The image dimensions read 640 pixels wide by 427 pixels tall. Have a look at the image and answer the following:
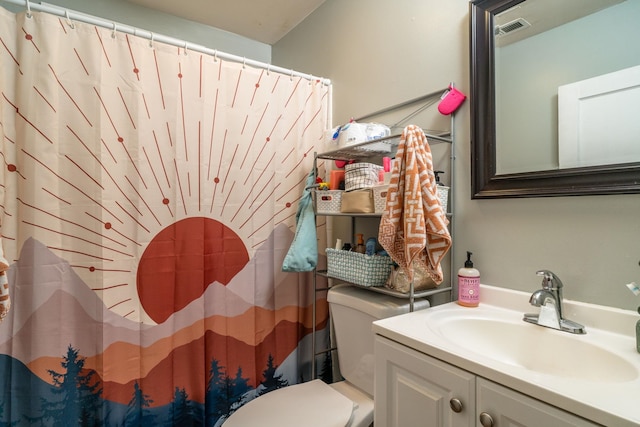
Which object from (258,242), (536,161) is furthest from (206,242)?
(536,161)

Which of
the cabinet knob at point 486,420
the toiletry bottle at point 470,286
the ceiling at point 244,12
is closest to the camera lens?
the cabinet knob at point 486,420

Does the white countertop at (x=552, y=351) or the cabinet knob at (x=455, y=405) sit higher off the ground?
the white countertop at (x=552, y=351)

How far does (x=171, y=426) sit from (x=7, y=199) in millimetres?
1099

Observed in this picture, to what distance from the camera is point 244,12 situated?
1959mm

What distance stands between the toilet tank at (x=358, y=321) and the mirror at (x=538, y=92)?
51 centimetres

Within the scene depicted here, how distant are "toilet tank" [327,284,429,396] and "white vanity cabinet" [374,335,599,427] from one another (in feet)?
0.92

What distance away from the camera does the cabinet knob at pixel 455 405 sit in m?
0.72

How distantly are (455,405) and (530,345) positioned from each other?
0.35m

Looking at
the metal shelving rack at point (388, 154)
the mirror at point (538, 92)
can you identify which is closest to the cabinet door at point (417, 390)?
the metal shelving rack at point (388, 154)

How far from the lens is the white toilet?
1135 mm

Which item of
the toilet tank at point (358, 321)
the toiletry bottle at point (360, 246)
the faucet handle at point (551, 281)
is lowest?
the toilet tank at point (358, 321)

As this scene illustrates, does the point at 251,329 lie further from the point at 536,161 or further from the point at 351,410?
the point at 536,161

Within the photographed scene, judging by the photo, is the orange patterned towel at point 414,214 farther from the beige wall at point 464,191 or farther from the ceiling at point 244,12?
the ceiling at point 244,12

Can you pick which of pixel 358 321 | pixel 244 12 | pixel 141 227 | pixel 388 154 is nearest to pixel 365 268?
pixel 358 321
